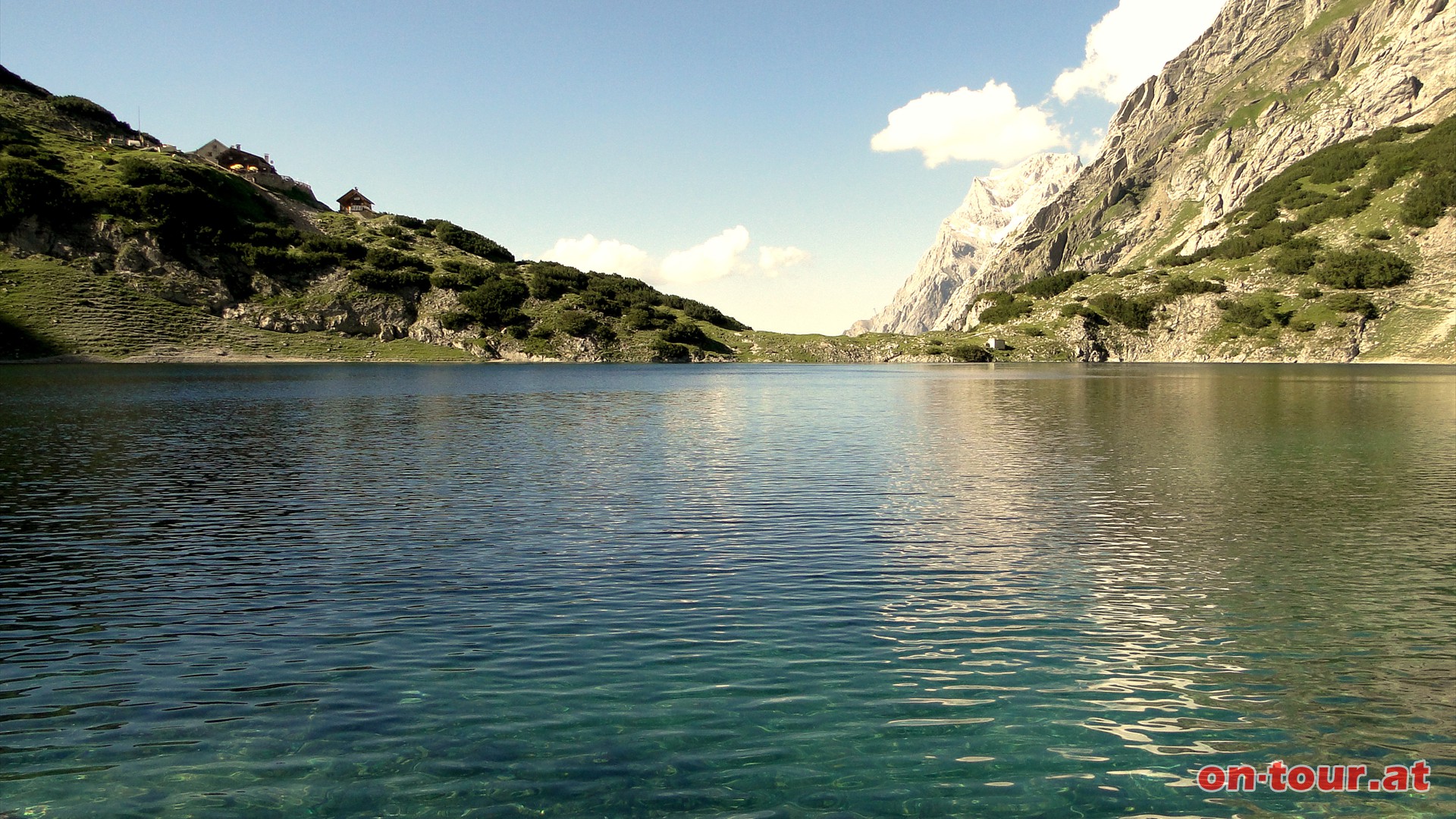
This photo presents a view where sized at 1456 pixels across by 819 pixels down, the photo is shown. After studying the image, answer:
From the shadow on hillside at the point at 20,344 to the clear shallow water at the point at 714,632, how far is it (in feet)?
460

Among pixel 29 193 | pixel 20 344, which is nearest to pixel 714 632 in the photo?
pixel 20 344

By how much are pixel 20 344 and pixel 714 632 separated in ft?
617

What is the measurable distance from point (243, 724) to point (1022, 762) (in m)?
12.5

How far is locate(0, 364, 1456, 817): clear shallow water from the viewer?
11234 millimetres

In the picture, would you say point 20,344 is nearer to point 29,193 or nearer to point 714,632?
point 29,193

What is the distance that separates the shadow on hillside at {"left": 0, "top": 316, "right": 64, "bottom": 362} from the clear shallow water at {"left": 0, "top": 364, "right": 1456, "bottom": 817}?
140m

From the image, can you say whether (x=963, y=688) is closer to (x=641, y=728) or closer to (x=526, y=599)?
(x=641, y=728)

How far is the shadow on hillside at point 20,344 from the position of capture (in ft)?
480

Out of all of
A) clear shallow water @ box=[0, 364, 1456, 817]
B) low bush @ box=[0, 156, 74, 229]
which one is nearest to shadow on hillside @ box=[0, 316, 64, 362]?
low bush @ box=[0, 156, 74, 229]

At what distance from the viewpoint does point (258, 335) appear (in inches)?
7608

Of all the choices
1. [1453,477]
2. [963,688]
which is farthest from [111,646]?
[1453,477]

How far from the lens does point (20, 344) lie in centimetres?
14775

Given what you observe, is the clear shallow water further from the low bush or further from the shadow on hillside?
the low bush

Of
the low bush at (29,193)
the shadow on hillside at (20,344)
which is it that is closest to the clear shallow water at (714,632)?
the shadow on hillside at (20,344)
